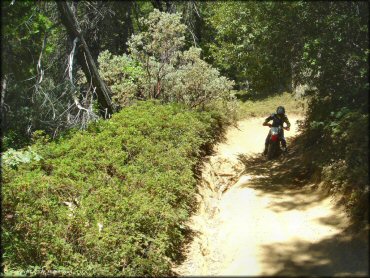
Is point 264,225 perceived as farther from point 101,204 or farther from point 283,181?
point 101,204

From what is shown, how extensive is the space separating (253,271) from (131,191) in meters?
5.50

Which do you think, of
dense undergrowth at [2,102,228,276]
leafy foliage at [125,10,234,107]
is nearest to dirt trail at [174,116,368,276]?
dense undergrowth at [2,102,228,276]

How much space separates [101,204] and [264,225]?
3194mm

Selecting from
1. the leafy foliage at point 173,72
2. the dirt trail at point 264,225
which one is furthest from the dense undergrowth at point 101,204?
the leafy foliage at point 173,72

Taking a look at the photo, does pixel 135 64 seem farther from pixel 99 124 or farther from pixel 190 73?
pixel 99 124

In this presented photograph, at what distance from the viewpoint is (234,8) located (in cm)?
1825

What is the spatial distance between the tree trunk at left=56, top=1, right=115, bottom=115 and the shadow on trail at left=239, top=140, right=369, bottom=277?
5261mm

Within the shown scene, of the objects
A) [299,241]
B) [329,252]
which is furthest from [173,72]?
[329,252]

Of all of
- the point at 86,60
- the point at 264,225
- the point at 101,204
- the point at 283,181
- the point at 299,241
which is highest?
the point at 86,60

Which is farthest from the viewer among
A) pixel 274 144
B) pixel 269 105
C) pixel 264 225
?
pixel 269 105

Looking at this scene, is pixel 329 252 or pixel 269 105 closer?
pixel 329 252

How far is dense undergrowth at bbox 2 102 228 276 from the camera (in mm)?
6859

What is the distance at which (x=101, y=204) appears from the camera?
7781mm

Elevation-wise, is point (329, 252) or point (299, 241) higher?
point (329, 252)
